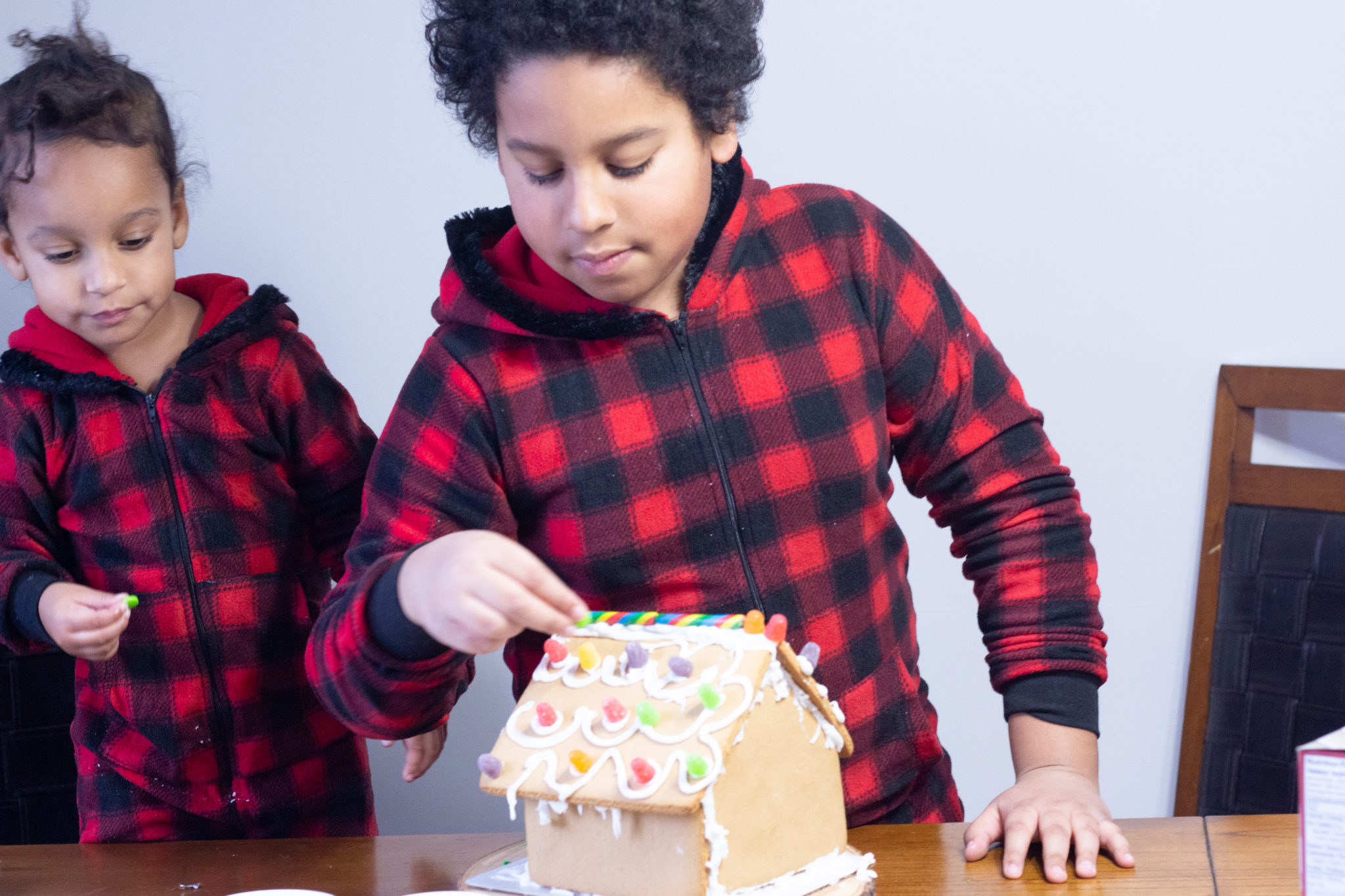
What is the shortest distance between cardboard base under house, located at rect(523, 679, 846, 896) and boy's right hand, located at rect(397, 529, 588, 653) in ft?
0.38

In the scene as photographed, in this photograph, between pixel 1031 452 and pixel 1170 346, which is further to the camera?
pixel 1170 346

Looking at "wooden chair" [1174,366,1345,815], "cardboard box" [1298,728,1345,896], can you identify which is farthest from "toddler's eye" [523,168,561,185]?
"wooden chair" [1174,366,1345,815]

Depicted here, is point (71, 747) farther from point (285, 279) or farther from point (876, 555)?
point (876, 555)

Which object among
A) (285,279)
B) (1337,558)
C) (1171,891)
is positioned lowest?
(1171,891)

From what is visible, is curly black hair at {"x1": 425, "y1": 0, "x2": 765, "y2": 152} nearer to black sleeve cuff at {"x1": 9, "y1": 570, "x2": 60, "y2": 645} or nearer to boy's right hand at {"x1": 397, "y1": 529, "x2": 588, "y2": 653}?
boy's right hand at {"x1": 397, "y1": 529, "x2": 588, "y2": 653}

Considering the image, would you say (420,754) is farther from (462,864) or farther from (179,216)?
(179,216)

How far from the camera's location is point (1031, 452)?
99cm

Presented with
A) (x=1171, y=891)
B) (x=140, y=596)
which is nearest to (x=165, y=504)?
(x=140, y=596)

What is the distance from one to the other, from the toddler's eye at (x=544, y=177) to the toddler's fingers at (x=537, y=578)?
0.27 m

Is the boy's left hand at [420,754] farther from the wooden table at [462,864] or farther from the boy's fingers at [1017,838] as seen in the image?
the boy's fingers at [1017,838]

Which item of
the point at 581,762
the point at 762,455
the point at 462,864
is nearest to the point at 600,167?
the point at 762,455

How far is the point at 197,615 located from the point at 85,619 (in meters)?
0.14

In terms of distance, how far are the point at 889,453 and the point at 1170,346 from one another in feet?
2.33

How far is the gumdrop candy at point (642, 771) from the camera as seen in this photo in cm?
68
